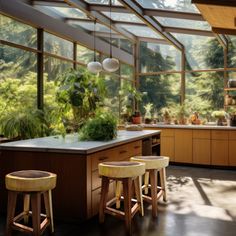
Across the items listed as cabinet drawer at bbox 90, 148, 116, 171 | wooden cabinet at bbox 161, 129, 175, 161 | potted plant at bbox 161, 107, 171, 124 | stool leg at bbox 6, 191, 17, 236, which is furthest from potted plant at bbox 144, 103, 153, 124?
stool leg at bbox 6, 191, 17, 236

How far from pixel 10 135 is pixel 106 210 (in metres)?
2.18

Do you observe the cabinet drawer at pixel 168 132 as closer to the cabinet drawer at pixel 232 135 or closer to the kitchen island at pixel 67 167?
the cabinet drawer at pixel 232 135

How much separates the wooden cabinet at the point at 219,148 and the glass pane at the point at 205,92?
1.29 m

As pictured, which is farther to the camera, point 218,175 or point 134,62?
point 134,62

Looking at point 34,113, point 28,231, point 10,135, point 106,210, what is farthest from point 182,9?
point 28,231

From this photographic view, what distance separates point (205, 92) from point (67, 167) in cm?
635

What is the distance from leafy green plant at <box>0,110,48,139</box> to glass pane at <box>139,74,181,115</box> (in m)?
4.71

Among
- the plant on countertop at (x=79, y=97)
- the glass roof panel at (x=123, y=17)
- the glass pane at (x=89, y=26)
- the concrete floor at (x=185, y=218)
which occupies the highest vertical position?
the glass roof panel at (x=123, y=17)

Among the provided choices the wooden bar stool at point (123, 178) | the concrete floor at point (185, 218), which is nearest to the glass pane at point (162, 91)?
the concrete floor at point (185, 218)

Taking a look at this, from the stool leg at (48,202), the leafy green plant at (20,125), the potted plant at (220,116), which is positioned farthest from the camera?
the potted plant at (220,116)

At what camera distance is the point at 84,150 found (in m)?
3.72

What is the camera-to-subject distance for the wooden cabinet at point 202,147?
8.11 metres

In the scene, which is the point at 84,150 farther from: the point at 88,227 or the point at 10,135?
the point at 10,135

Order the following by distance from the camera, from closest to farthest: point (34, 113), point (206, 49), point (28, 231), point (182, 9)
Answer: point (28, 231), point (34, 113), point (182, 9), point (206, 49)
